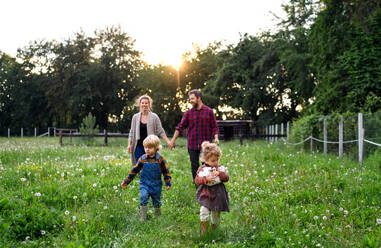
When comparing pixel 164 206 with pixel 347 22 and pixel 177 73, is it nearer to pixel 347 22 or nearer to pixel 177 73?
pixel 347 22

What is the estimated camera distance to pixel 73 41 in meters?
45.4

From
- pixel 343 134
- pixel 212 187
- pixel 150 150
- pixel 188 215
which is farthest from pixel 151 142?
pixel 343 134

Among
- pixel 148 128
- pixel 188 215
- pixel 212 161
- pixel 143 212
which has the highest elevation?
pixel 148 128

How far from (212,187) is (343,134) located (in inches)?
338

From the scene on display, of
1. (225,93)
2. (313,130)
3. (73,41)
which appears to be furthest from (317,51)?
(73,41)

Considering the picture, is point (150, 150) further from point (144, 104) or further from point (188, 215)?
point (144, 104)

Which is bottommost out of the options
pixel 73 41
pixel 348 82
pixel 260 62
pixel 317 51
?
pixel 348 82

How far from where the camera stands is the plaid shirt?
649cm

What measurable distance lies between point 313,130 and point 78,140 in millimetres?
16294

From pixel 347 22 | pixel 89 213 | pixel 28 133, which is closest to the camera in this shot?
pixel 89 213

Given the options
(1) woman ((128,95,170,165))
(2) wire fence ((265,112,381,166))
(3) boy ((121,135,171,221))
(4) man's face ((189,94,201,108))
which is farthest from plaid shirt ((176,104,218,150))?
(2) wire fence ((265,112,381,166))

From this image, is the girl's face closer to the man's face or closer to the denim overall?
the denim overall

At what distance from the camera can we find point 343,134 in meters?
11.3

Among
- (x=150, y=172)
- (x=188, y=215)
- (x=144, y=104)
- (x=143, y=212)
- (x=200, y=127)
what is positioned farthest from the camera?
(x=144, y=104)
